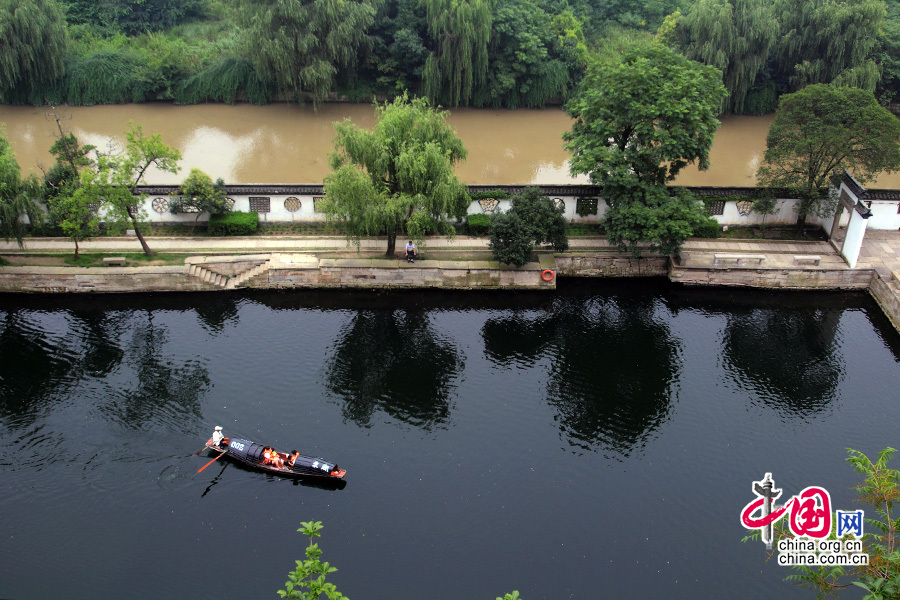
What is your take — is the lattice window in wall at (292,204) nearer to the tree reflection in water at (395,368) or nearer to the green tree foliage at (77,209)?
the tree reflection in water at (395,368)

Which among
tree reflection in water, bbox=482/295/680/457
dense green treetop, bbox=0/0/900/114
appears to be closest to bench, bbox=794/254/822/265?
tree reflection in water, bbox=482/295/680/457

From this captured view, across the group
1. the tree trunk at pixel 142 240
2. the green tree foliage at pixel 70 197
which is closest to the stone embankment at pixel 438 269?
the tree trunk at pixel 142 240

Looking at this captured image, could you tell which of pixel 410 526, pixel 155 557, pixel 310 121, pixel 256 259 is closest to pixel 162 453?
pixel 155 557

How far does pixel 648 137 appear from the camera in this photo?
46.2 meters

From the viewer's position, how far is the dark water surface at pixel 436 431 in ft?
98.0

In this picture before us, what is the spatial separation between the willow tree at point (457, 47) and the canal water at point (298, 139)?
3003 millimetres

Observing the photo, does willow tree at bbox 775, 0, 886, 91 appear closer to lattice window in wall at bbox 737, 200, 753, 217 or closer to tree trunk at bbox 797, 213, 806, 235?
tree trunk at bbox 797, 213, 806, 235

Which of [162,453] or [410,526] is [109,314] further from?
[410,526]

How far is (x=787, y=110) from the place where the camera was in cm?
5016

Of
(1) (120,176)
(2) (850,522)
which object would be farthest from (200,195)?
(2) (850,522)

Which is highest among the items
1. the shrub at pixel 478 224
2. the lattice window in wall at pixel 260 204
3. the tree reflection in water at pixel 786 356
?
the lattice window in wall at pixel 260 204

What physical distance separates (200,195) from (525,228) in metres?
22.1

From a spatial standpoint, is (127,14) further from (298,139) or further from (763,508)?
(763,508)

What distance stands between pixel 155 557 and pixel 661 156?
35.5 metres
